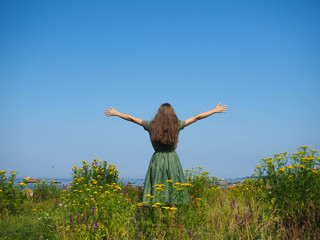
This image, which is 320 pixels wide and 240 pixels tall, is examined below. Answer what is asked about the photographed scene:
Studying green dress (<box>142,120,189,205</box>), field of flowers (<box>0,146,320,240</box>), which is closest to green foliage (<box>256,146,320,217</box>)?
field of flowers (<box>0,146,320,240</box>)

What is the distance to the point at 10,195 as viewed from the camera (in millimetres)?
7379

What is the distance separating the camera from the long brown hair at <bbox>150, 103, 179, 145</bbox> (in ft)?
19.1

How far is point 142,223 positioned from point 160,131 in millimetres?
2109

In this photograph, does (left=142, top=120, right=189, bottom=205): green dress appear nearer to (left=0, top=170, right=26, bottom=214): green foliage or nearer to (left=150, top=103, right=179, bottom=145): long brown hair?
(left=150, top=103, right=179, bottom=145): long brown hair

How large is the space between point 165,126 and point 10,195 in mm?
4834

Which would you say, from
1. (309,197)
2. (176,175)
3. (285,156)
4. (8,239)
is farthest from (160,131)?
(8,239)

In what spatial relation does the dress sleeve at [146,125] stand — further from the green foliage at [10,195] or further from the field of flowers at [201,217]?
the green foliage at [10,195]

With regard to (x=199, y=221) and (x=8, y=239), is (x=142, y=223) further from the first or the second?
(x=8, y=239)

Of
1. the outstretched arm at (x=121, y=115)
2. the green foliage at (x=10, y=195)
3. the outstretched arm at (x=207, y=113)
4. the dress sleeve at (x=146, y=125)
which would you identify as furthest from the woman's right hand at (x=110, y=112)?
the green foliage at (x=10, y=195)

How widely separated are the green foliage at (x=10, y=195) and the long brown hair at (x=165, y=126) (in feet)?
13.8

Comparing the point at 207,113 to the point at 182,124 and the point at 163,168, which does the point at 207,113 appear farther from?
the point at 163,168

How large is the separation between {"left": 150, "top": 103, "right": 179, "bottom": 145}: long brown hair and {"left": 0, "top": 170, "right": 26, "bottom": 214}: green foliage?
13.8ft

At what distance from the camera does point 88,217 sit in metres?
4.72

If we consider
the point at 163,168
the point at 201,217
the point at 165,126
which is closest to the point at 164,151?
the point at 163,168
